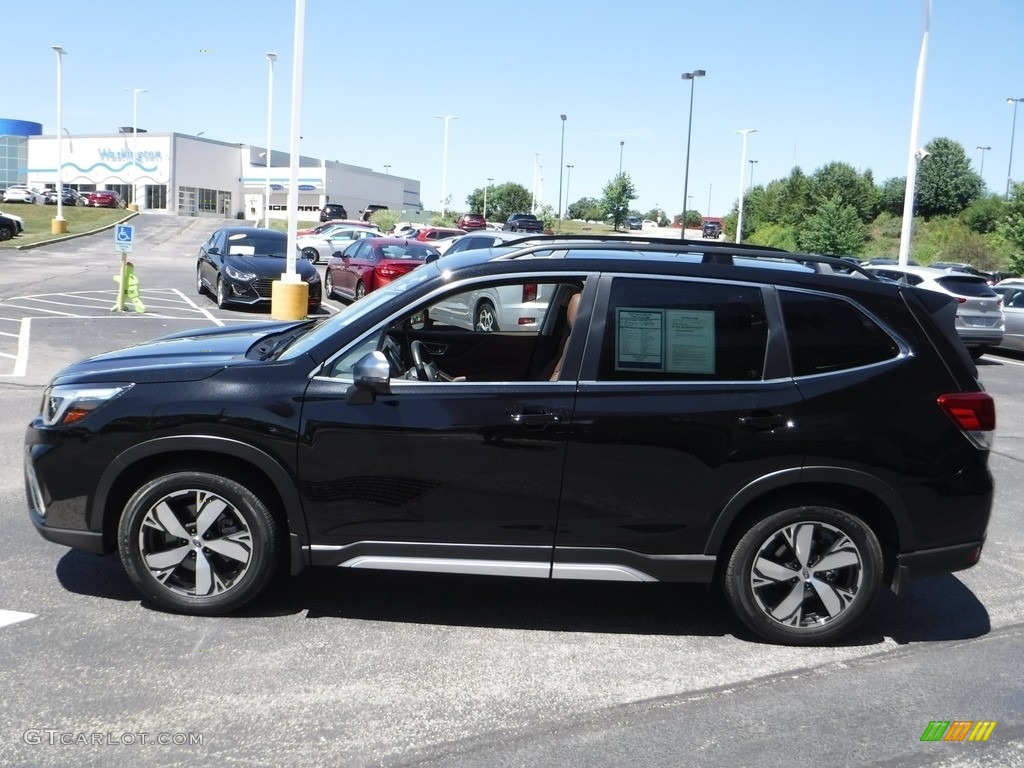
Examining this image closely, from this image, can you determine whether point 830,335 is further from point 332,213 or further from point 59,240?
point 332,213

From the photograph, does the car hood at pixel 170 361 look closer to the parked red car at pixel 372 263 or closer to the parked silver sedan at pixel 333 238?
the parked red car at pixel 372 263

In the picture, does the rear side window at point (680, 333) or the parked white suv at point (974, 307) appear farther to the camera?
the parked white suv at point (974, 307)

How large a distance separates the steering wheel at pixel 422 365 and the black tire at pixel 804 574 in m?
1.64

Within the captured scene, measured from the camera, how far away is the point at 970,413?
14.6 feet

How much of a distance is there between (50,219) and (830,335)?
183 feet

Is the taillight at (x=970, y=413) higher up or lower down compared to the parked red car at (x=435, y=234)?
lower down

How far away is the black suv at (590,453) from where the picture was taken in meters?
4.32

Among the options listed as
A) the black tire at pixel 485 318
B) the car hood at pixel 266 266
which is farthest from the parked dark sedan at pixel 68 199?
the black tire at pixel 485 318

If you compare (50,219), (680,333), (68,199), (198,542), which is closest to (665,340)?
(680,333)

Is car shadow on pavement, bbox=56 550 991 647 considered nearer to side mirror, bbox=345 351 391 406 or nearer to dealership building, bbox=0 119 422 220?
side mirror, bbox=345 351 391 406

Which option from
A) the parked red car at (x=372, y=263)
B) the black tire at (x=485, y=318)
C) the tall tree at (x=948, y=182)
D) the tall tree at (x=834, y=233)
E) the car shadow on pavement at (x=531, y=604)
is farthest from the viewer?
the tall tree at (x=948, y=182)

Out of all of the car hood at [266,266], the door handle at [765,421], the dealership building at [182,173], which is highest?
the dealership building at [182,173]

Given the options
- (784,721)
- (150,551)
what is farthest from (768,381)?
(150,551)

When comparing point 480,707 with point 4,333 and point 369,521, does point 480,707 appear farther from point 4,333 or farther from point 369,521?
point 4,333
